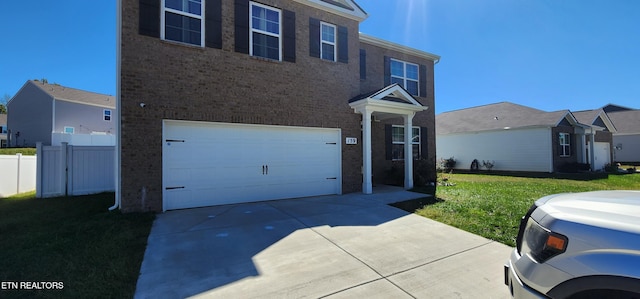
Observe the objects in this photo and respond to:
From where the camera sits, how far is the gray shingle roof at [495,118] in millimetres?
19016

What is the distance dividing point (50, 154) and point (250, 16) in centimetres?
799

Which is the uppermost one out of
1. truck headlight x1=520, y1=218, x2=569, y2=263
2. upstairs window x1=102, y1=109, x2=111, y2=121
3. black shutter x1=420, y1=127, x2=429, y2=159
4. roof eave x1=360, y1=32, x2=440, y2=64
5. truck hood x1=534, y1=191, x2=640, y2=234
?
roof eave x1=360, y1=32, x2=440, y2=64

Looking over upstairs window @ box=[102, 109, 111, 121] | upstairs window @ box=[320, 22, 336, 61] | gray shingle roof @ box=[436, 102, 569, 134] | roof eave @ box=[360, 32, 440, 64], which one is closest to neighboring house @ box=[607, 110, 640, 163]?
gray shingle roof @ box=[436, 102, 569, 134]

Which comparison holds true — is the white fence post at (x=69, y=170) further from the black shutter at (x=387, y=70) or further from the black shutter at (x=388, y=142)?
the black shutter at (x=387, y=70)

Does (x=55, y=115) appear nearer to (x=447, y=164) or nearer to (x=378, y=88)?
(x=378, y=88)

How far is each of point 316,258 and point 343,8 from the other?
8.97 m

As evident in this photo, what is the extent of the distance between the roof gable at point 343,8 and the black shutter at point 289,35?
0.88 m

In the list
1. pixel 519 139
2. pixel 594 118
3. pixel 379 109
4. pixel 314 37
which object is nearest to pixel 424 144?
pixel 379 109

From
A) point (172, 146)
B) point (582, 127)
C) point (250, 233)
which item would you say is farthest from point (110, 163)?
point (582, 127)

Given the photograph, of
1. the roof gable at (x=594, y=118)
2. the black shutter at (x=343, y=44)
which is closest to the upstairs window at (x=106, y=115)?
the black shutter at (x=343, y=44)

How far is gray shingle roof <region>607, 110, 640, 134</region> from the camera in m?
30.2

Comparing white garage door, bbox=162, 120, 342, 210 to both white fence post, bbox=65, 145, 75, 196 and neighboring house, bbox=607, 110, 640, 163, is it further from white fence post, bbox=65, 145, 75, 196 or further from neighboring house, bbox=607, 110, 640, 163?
neighboring house, bbox=607, 110, 640, 163

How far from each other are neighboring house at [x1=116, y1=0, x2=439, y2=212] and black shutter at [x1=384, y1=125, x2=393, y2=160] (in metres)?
1.50

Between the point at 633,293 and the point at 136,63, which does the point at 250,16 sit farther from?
the point at 633,293
